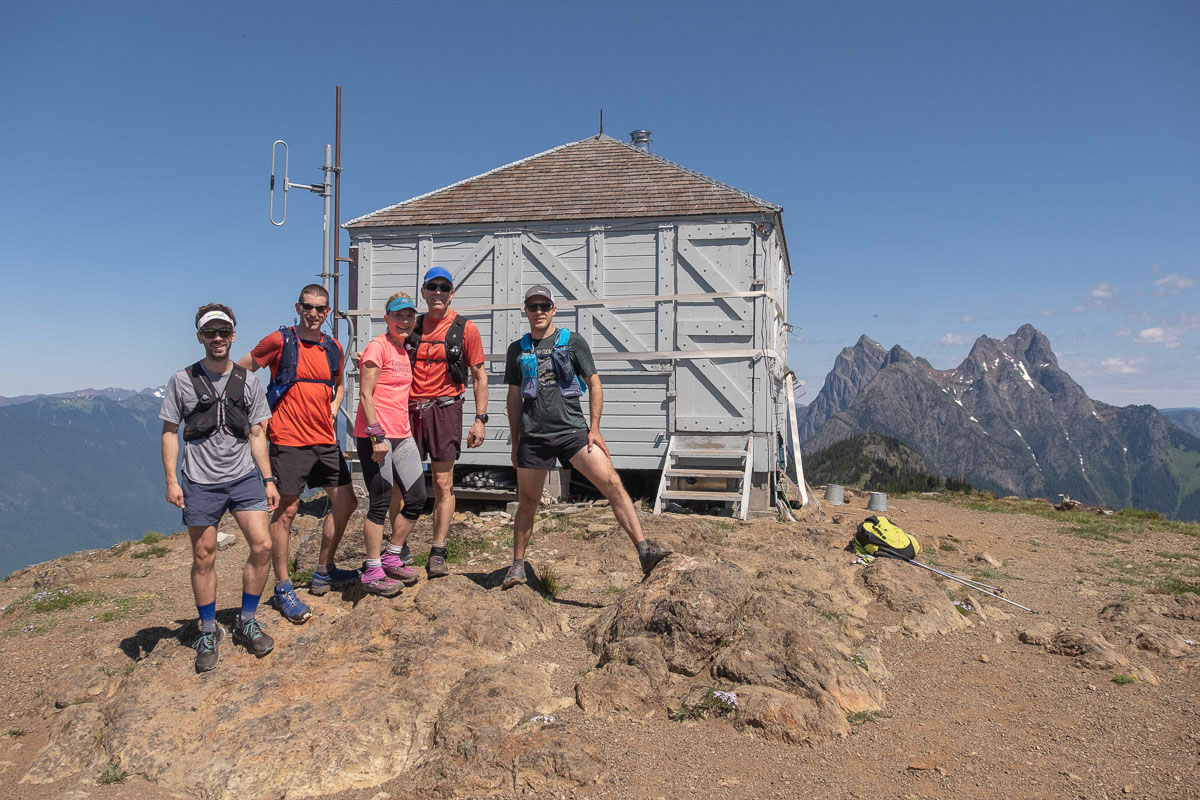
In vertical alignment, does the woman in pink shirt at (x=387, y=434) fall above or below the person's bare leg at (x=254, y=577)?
above

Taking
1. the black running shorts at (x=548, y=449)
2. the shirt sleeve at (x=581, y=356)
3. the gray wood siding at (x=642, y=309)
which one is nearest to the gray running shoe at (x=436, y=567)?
the black running shorts at (x=548, y=449)

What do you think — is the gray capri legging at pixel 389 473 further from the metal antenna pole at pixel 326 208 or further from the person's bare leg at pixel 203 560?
the metal antenna pole at pixel 326 208

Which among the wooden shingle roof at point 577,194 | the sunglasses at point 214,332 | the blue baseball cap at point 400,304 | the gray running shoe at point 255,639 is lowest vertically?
the gray running shoe at point 255,639

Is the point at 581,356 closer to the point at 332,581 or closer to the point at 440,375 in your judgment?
the point at 440,375

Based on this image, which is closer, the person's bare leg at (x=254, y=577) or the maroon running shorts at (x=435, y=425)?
the person's bare leg at (x=254, y=577)

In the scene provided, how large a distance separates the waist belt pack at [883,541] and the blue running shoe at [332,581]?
5.17m

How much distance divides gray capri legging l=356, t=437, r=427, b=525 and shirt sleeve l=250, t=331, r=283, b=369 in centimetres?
79

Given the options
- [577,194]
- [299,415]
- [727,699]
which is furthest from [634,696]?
[577,194]

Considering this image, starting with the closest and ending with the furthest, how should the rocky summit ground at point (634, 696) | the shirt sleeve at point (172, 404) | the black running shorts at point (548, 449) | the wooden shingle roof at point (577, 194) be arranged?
the rocky summit ground at point (634, 696) → the shirt sleeve at point (172, 404) → the black running shorts at point (548, 449) → the wooden shingle roof at point (577, 194)

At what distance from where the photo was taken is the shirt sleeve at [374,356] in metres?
4.79

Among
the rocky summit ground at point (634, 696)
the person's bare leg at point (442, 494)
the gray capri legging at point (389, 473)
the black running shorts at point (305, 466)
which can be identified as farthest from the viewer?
the person's bare leg at point (442, 494)

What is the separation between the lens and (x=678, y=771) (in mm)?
3445

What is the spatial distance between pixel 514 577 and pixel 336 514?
4.53 ft

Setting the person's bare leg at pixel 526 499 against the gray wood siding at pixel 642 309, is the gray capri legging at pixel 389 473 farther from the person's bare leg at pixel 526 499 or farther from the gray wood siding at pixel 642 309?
the gray wood siding at pixel 642 309
